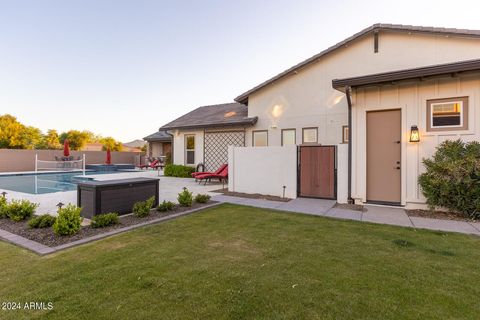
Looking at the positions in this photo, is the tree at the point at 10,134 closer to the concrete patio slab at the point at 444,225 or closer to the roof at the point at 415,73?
the roof at the point at 415,73

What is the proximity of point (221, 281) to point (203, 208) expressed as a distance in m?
3.96

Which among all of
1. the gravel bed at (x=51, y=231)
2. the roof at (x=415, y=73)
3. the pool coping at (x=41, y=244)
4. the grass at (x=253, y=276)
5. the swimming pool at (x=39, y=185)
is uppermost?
the roof at (x=415, y=73)

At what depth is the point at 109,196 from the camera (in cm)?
566

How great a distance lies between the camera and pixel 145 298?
98.7 inches

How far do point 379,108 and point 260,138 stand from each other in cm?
675

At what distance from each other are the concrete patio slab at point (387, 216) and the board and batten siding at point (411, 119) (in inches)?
22.0

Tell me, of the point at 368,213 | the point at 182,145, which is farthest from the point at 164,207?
the point at 182,145

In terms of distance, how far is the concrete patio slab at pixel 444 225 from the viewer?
4889 mm

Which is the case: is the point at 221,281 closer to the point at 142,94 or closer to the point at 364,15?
the point at 364,15

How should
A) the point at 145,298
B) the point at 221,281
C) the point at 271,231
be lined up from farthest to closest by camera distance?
the point at 271,231 < the point at 221,281 < the point at 145,298

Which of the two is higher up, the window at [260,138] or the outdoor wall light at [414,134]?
the window at [260,138]

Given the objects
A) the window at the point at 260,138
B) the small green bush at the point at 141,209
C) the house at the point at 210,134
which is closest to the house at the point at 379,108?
the window at the point at 260,138

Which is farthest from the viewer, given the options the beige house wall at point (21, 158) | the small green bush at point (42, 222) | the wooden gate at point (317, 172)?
the beige house wall at point (21, 158)

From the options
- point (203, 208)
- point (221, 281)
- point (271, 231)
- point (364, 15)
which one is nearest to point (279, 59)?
point (364, 15)
